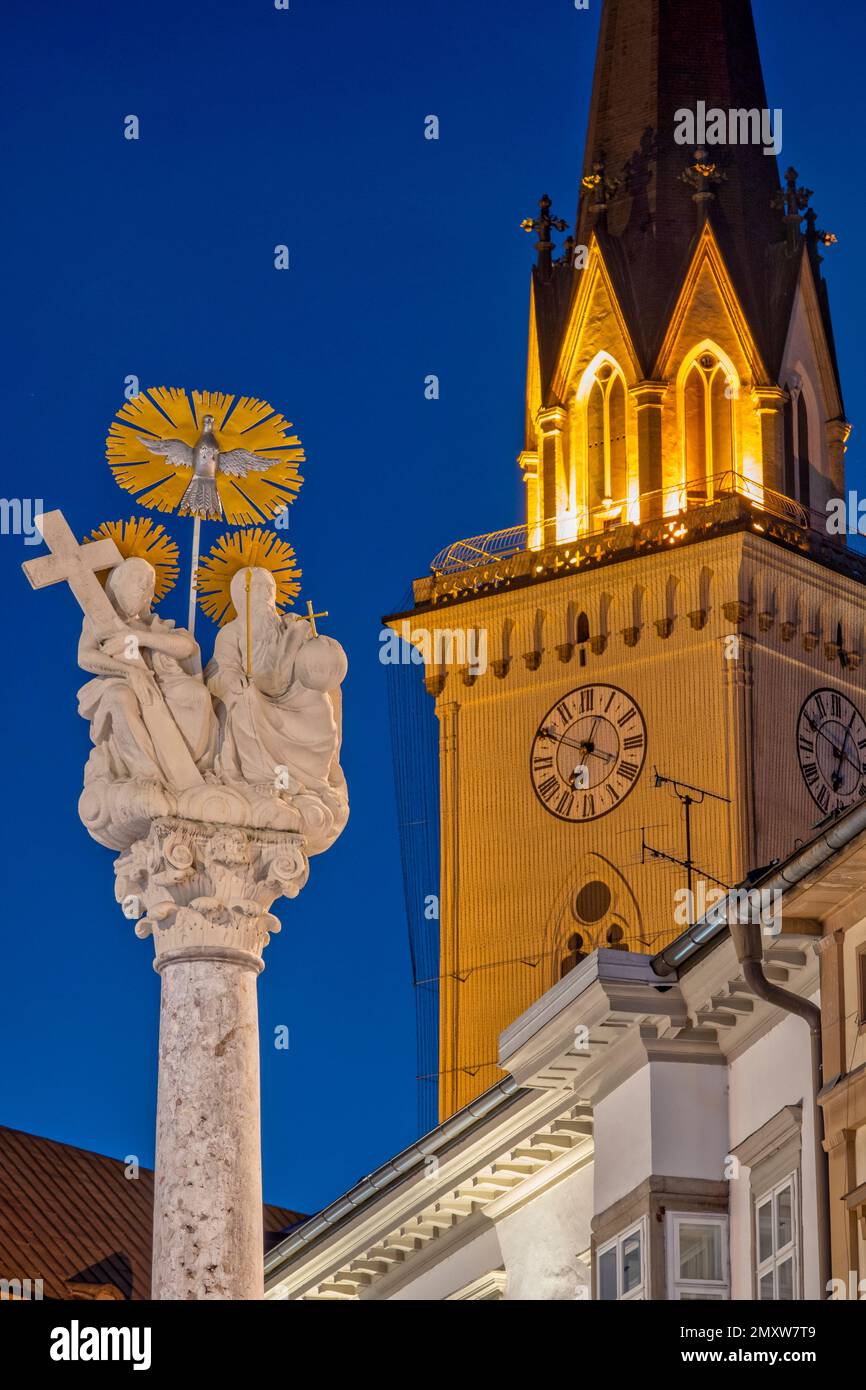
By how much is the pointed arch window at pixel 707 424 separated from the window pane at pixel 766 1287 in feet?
218

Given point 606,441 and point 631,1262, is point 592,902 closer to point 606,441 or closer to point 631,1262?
point 606,441

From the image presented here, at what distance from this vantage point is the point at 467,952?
102 m

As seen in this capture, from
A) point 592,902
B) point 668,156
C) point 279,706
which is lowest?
point 279,706

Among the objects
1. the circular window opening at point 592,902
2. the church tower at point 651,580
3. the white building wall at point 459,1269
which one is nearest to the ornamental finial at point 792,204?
the church tower at point 651,580

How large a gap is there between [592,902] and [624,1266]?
56880 millimetres

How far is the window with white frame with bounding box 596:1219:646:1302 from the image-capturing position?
41688 mm

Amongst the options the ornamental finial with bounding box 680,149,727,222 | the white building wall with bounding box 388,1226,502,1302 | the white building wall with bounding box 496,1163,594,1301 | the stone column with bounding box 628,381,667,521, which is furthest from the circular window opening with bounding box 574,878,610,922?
the white building wall with bounding box 496,1163,594,1301

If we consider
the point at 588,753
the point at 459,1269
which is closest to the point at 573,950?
the point at 588,753

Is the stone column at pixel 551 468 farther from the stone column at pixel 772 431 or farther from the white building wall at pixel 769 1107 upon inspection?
the white building wall at pixel 769 1107

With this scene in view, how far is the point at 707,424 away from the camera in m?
109

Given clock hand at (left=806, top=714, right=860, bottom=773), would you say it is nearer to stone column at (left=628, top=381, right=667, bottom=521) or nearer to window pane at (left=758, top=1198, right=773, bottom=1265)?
stone column at (left=628, top=381, right=667, bottom=521)

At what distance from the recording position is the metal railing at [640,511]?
105m
